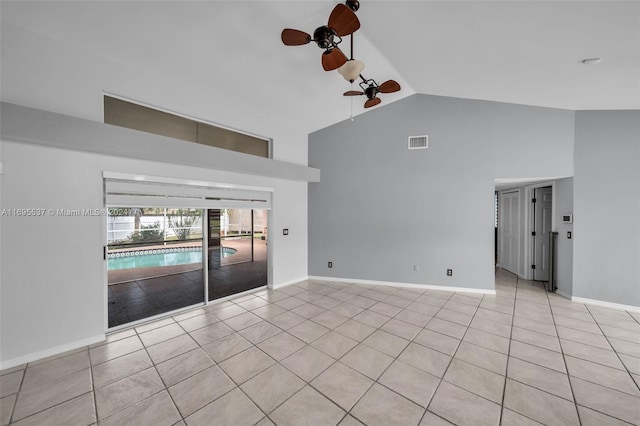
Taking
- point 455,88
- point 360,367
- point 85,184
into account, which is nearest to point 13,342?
point 85,184

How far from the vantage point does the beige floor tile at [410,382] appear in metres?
2.10

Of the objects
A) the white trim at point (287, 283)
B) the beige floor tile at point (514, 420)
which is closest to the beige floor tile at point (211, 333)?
the white trim at point (287, 283)

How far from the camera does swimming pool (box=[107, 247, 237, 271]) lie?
7264mm

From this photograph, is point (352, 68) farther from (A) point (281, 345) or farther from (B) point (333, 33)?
(A) point (281, 345)

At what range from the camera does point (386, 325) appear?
3.42 metres

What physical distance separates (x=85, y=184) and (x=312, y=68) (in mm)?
3340

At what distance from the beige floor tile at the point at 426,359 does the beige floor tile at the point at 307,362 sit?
0.86m

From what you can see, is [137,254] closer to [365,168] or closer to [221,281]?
[221,281]

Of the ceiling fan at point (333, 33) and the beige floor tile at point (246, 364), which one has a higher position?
the ceiling fan at point (333, 33)

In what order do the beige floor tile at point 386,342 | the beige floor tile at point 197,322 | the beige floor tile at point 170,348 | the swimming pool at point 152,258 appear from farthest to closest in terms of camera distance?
the swimming pool at point 152,258
the beige floor tile at point 197,322
the beige floor tile at point 386,342
the beige floor tile at point 170,348

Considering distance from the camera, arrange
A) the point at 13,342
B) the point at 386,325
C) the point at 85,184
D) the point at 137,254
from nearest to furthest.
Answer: the point at 13,342, the point at 85,184, the point at 386,325, the point at 137,254

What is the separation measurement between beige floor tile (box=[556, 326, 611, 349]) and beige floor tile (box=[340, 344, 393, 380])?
2.50m

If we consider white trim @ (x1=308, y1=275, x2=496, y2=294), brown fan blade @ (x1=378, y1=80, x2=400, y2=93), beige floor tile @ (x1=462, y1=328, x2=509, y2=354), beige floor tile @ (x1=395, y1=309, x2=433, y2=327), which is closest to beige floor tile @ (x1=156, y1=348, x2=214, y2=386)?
beige floor tile @ (x1=395, y1=309, x2=433, y2=327)

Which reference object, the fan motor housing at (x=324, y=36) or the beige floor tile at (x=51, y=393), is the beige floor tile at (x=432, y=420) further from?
the fan motor housing at (x=324, y=36)
